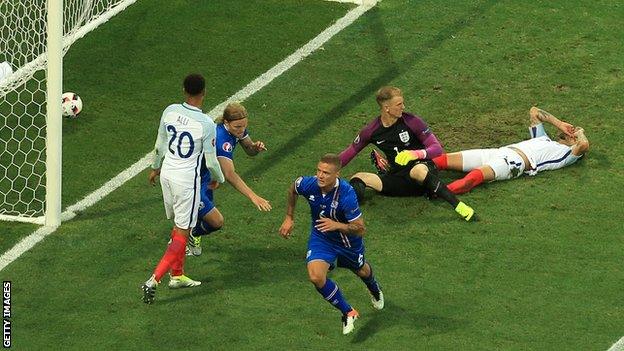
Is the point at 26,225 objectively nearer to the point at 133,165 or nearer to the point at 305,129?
the point at 133,165

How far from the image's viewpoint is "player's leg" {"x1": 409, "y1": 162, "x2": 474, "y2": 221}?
15.8 m

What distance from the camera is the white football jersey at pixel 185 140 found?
1410cm

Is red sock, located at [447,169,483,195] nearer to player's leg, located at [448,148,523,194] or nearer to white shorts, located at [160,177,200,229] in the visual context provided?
player's leg, located at [448,148,523,194]

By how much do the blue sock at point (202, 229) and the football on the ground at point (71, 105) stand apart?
315 cm

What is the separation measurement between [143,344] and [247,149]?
254cm

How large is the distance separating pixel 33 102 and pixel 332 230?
6025 mm

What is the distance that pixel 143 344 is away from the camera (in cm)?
1366

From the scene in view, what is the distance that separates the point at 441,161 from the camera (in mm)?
16656

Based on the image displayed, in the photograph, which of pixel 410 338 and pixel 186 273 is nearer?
pixel 410 338

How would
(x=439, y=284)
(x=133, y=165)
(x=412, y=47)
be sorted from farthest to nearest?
(x=412, y=47)
(x=133, y=165)
(x=439, y=284)

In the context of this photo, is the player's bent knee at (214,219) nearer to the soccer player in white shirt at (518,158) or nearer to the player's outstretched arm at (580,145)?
the soccer player in white shirt at (518,158)

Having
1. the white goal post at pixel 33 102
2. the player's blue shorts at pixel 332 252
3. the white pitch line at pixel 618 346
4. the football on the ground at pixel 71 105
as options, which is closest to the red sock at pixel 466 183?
the player's blue shorts at pixel 332 252

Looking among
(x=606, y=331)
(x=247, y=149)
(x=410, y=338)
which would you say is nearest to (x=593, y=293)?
(x=606, y=331)

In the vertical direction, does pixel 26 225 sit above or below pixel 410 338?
above
